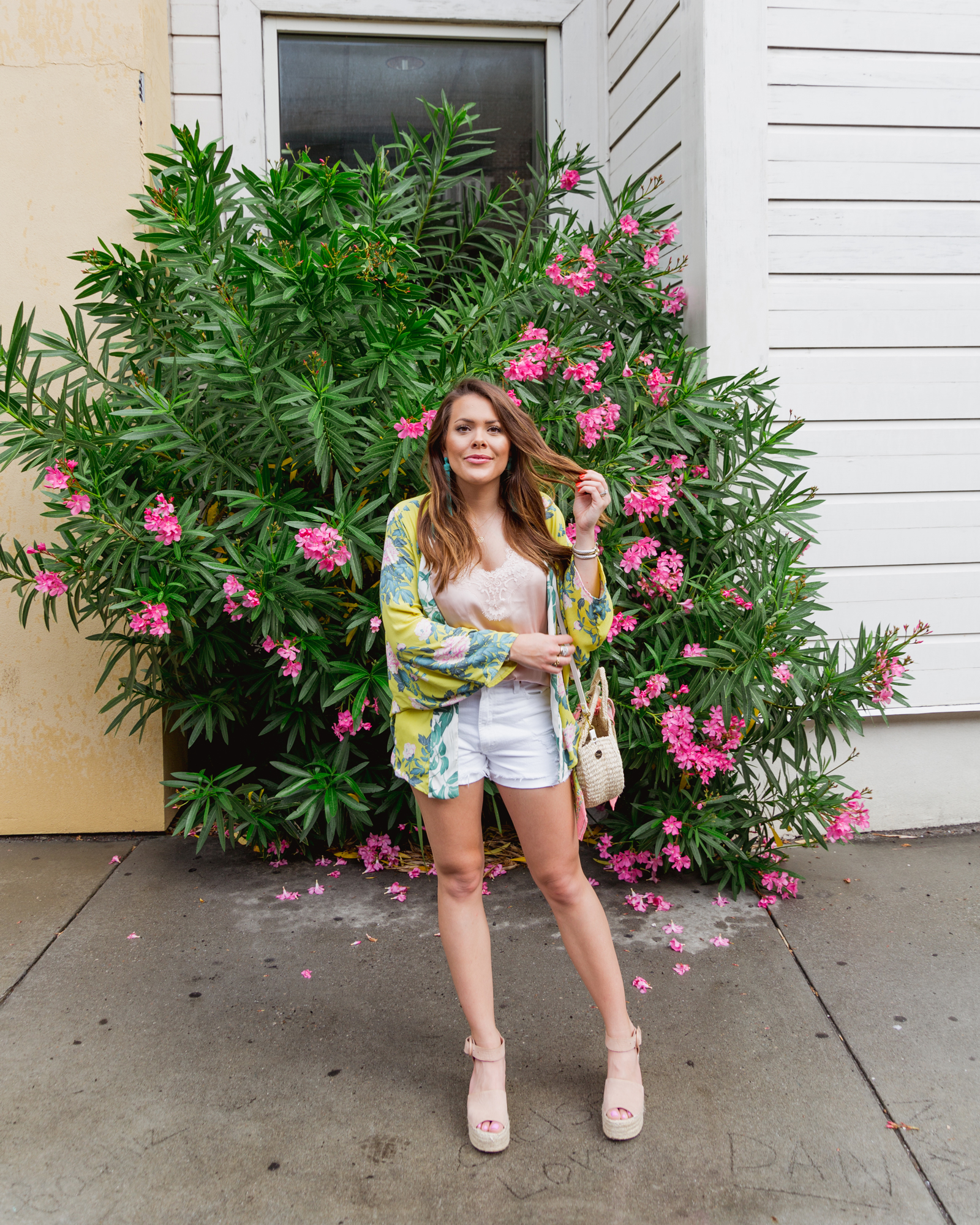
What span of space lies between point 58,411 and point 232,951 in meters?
1.82

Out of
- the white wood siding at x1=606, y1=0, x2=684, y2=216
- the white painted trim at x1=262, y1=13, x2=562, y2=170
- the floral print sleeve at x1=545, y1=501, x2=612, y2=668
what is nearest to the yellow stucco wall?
the white painted trim at x1=262, y1=13, x2=562, y2=170

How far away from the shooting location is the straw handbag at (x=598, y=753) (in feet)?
6.95

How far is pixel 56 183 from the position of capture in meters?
3.71

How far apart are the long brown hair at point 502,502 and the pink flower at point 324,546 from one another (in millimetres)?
760

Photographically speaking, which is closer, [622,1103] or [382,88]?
[622,1103]

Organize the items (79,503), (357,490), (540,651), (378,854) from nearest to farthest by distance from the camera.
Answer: (540,651)
(79,503)
(357,490)
(378,854)

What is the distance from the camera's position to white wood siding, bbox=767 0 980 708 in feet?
11.9

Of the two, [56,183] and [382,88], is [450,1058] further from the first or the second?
[382,88]

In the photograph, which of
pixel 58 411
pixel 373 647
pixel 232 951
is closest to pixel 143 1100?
pixel 232 951

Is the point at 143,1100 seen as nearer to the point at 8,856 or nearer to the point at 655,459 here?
the point at 8,856

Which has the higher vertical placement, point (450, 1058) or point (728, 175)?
point (728, 175)

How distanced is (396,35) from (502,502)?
3383mm

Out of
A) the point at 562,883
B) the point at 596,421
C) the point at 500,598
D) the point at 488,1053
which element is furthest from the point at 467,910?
the point at 596,421

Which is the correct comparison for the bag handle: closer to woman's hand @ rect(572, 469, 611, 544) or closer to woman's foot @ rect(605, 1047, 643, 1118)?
woman's hand @ rect(572, 469, 611, 544)
